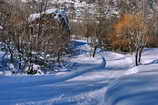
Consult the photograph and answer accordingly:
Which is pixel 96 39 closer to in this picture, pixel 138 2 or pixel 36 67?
pixel 138 2

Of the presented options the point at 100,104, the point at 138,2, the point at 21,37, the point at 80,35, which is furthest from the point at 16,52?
the point at 80,35

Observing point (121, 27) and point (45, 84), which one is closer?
point (45, 84)

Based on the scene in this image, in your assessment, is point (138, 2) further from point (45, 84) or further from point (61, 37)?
point (45, 84)

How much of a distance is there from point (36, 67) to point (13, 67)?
59.8 inches

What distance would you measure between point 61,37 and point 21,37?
5.37 meters

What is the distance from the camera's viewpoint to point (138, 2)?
47188 millimetres

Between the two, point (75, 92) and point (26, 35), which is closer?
point (75, 92)

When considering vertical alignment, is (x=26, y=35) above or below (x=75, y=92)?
above

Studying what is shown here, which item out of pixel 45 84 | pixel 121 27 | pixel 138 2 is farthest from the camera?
pixel 121 27

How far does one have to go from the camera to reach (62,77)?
16.5 m

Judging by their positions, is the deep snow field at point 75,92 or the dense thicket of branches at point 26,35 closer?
the deep snow field at point 75,92

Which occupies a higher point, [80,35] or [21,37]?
[21,37]

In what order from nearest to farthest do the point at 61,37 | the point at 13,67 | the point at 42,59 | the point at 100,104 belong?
1. the point at 100,104
2. the point at 13,67
3. the point at 42,59
4. the point at 61,37

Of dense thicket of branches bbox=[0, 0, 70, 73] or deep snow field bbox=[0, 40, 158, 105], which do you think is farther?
dense thicket of branches bbox=[0, 0, 70, 73]
